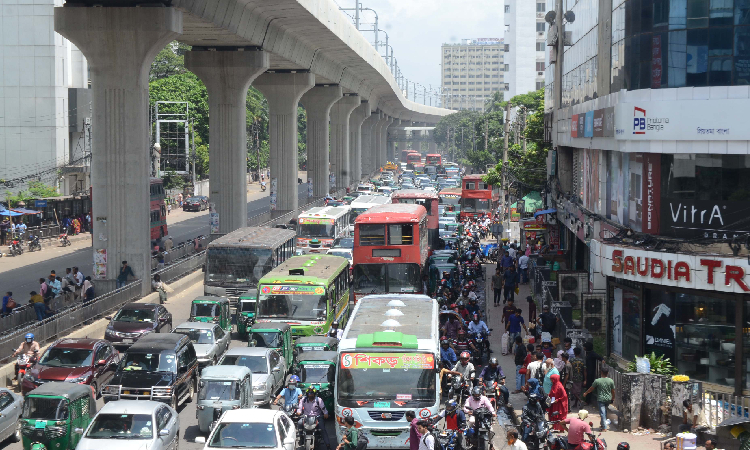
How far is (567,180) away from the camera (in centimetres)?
4050

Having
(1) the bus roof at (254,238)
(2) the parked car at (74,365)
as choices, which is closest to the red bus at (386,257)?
(1) the bus roof at (254,238)

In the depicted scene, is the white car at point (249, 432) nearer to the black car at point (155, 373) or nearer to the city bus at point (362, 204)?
the black car at point (155, 373)

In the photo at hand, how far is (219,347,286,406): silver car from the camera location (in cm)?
2062

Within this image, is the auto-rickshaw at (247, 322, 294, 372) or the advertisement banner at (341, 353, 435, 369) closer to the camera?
the advertisement banner at (341, 353, 435, 369)

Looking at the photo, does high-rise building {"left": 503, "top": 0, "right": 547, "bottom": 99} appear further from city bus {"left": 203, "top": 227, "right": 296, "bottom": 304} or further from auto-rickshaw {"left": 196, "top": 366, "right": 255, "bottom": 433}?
→ auto-rickshaw {"left": 196, "top": 366, "right": 255, "bottom": 433}

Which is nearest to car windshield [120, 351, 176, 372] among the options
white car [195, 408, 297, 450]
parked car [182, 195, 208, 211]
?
white car [195, 408, 297, 450]

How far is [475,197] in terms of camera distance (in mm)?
71875

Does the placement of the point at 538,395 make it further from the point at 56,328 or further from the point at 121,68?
the point at 121,68

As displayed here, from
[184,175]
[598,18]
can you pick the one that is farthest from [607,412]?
[184,175]

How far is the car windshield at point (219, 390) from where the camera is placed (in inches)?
740

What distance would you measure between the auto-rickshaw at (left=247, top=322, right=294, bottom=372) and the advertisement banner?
6.26 m

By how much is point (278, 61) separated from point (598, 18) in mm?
33310

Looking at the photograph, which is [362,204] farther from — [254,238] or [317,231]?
[254,238]

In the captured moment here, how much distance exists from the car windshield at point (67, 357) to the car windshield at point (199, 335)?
11.3 feet
